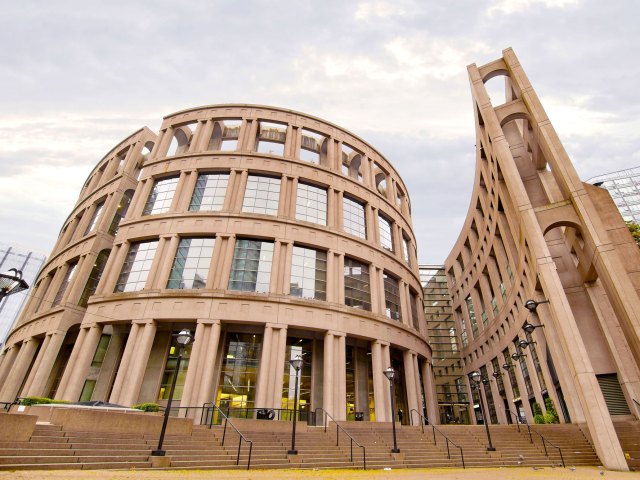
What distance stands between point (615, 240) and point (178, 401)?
2546 centimetres

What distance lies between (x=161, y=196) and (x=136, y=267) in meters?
6.42

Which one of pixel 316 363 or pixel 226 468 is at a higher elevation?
pixel 316 363

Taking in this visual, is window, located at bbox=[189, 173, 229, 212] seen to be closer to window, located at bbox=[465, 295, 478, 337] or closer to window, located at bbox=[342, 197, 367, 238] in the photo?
window, located at bbox=[342, 197, 367, 238]

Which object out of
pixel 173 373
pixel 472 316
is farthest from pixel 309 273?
pixel 472 316

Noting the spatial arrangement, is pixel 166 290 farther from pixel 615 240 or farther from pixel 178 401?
pixel 615 240

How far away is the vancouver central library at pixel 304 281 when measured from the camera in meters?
18.5

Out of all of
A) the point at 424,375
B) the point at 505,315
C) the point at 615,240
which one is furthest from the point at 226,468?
the point at 505,315

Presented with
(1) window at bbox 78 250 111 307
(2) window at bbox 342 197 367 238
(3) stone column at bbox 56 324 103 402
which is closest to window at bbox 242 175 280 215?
(2) window at bbox 342 197 367 238

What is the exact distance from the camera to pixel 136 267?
25.3 meters

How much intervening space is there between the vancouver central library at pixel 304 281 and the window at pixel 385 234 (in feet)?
0.57

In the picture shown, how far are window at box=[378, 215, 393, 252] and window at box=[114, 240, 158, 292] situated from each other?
18.9m

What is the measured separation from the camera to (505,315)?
118 feet

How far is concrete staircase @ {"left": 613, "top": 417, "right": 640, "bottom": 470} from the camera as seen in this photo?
14.0 m

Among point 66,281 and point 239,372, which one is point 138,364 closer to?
point 239,372
